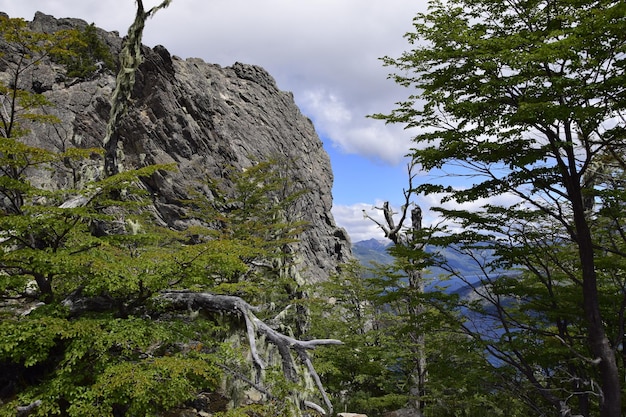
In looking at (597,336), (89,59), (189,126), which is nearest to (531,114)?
(597,336)

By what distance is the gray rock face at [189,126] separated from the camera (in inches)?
1548

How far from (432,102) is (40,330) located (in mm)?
8339

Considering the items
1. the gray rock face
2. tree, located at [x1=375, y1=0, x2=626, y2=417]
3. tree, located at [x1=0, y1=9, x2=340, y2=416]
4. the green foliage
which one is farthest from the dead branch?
the green foliage

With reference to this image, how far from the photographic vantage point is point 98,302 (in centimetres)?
717

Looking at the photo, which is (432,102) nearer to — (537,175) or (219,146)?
(537,175)

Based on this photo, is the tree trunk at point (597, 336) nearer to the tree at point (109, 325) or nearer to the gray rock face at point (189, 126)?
the tree at point (109, 325)

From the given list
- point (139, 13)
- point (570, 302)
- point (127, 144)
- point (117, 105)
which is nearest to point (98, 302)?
Answer: point (117, 105)

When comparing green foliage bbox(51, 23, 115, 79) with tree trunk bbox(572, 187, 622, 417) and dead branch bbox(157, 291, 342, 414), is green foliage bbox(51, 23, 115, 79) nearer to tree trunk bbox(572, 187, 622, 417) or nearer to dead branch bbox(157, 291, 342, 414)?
dead branch bbox(157, 291, 342, 414)

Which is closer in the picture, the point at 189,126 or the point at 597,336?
the point at 597,336

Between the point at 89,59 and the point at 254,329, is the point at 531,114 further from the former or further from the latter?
the point at 89,59

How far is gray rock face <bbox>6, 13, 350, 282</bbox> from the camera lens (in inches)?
1548

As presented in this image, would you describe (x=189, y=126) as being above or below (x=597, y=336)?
above

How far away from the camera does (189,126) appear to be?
43719 millimetres

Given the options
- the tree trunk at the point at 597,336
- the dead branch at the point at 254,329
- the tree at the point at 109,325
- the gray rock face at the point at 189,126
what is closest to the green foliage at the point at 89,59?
the gray rock face at the point at 189,126
